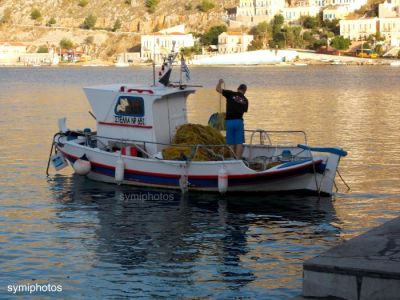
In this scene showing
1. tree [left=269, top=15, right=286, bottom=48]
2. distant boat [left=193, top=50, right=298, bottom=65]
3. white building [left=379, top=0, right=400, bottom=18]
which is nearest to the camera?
distant boat [left=193, top=50, right=298, bottom=65]

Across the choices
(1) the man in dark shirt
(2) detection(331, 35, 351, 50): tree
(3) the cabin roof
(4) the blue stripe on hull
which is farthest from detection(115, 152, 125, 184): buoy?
(2) detection(331, 35, 351, 50): tree

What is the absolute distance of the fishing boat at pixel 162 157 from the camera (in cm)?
1881

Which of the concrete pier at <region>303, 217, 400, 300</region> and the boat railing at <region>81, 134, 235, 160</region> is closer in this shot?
the concrete pier at <region>303, 217, 400, 300</region>

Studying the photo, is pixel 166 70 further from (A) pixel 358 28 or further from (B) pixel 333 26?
(B) pixel 333 26

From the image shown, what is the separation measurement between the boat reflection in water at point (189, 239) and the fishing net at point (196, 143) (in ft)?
2.61

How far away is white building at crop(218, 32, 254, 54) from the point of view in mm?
191250

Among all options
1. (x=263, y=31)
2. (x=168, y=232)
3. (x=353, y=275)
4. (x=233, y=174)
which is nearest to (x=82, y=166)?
(x=233, y=174)

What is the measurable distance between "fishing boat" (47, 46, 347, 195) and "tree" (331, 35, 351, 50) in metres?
162

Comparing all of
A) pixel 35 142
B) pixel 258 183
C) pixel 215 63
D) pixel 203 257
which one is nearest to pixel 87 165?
pixel 258 183

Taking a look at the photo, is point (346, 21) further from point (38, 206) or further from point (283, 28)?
point (38, 206)

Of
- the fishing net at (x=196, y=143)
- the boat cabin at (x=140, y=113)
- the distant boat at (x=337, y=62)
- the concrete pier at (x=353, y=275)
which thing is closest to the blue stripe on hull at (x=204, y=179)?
the fishing net at (x=196, y=143)

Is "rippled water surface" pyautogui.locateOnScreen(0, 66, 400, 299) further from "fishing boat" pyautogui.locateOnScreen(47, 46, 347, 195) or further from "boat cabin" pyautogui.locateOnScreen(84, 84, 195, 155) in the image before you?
"boat cabin" pyautogui.locateOnScreen(84, 84, 195, 155)

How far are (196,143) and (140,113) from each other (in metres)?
1.47

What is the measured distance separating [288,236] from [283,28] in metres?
180
